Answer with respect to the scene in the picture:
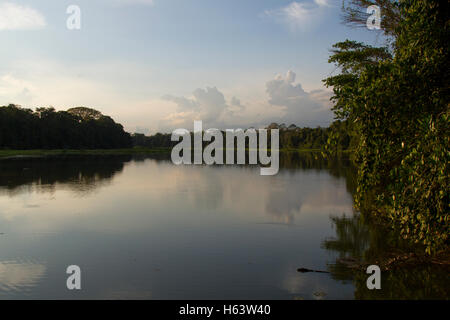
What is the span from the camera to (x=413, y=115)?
9.05m

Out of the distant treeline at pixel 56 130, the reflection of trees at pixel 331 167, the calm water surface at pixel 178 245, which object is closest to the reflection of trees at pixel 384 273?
the calm water surface at pixel 178 245

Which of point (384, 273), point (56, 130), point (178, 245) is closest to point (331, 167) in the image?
point (178, 245)

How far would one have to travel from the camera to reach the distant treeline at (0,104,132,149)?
10138 cm

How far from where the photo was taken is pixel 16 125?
103 metres

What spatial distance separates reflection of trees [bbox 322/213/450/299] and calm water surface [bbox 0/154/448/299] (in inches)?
2.9

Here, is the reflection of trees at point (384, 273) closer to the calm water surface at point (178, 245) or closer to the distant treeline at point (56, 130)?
the calm water surface at point (178, 245)

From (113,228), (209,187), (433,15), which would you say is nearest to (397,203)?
(433,15)

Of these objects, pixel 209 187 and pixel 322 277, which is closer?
pixel 322 277

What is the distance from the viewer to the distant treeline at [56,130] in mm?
101375

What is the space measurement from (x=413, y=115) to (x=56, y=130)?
123900mm

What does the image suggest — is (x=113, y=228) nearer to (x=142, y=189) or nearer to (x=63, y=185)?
(x=142, y=189)

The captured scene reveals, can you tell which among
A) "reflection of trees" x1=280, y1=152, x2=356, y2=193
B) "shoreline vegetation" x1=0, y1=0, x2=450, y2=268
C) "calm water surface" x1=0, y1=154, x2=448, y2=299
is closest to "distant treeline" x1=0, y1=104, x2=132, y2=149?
"reflection of trees" x1=280, y1=152, x2=356, y2=193

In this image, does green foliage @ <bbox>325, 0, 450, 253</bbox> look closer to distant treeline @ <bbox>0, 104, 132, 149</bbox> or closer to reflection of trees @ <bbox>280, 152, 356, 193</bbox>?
reflection of trees @ <bbox>280, 152, 356, 193</bbox>
